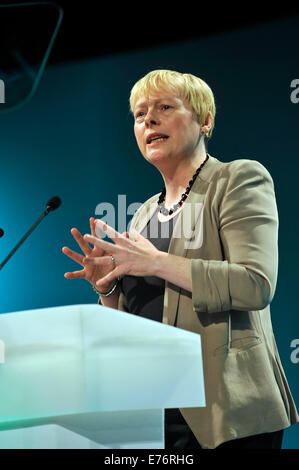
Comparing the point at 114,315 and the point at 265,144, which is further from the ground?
the point at 265,144

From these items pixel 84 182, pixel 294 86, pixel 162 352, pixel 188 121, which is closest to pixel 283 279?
pixel 294 86

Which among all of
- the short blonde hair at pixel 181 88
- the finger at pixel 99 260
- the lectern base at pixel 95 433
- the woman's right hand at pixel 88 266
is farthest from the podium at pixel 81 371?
the short blonde hair at pixel 181 88

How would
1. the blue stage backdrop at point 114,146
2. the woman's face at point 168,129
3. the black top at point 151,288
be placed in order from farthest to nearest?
1. the blue stage backdrop at point 114,146
2. the woman's face at point 168,129
3. the black top at point 151,288

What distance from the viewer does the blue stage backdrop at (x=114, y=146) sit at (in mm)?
2764

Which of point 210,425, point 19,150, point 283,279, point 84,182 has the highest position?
point 19,150

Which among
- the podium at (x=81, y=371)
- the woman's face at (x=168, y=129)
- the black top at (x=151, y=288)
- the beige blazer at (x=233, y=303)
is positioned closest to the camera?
the podium at (x=81, y=371)

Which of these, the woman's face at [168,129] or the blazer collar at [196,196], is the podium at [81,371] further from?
the woman's face at [168,129]

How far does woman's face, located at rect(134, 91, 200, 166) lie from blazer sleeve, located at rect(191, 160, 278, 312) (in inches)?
6.8

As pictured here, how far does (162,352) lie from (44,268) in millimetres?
2392

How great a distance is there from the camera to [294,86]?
275cm

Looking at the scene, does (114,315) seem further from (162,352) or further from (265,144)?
(265,144)

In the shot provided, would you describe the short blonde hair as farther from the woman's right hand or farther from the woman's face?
the woman's right hand

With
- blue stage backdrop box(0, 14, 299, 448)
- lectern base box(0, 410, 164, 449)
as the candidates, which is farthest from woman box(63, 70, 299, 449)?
blue stage backdrop box(0, 14, 299, 448)

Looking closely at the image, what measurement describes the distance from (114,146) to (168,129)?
1.75m
